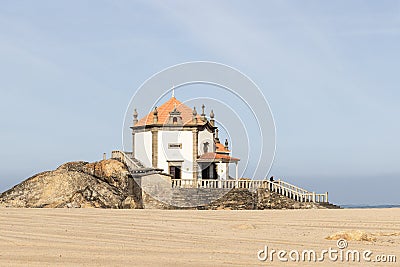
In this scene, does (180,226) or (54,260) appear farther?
(180,226)

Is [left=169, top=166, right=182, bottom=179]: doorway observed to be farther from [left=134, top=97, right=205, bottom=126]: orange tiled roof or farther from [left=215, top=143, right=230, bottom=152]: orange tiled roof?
[left=215, top=143, right=230, bottom=152]: orange tiled roof

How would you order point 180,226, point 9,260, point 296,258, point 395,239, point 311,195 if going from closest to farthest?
point 9,260 → point 296,258 → point 395,239 → point 180,226 → point 311,195

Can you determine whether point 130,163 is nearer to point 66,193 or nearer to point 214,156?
point 214,156

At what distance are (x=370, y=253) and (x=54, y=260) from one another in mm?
5767

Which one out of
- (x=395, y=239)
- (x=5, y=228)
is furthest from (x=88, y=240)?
(x=395, y=239)

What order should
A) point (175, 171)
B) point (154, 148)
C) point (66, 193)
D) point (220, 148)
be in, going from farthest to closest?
point (220, 148), point (175, 171), point (154, 148), point (66, 193)

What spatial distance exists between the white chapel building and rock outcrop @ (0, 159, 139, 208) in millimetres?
8023

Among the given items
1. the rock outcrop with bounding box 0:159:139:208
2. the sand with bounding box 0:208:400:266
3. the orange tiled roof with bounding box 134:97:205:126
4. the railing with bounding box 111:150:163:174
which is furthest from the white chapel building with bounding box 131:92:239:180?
the sand with bounding box 0:208:400:266

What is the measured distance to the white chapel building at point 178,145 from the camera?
163 ft

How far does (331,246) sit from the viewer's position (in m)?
11.6

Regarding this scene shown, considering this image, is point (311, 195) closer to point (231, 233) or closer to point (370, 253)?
point (231, 233)

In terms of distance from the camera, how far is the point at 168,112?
5141 centimetres

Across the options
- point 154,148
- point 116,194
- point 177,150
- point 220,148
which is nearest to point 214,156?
point 177,150

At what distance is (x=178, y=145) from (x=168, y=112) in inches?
133
